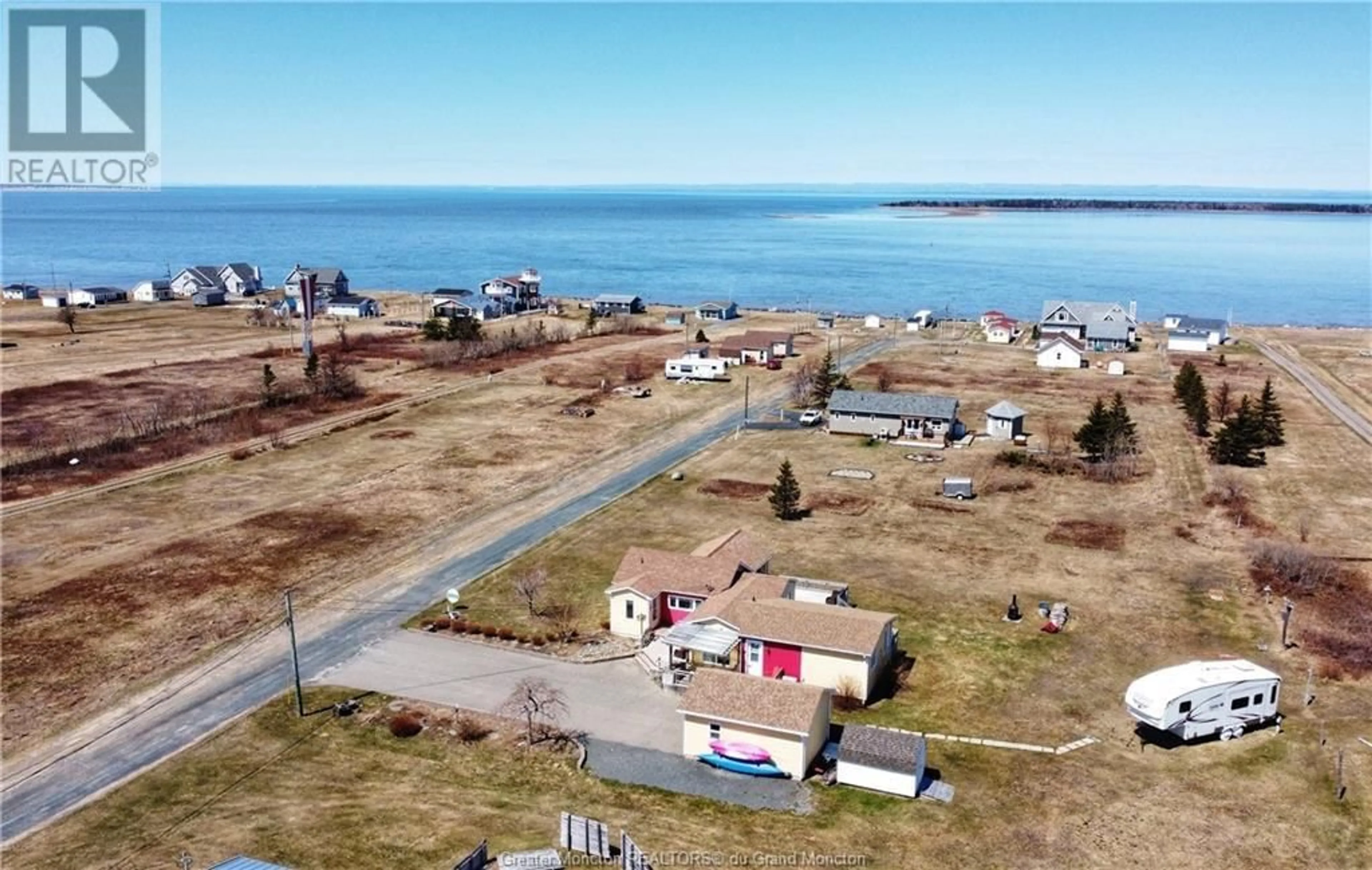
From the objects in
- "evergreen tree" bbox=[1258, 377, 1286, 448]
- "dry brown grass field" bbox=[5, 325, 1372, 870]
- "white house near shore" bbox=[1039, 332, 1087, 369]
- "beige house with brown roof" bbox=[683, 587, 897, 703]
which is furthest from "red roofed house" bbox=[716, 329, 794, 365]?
"beige house with brown roof" bbox=[683, 587, 897, 703]

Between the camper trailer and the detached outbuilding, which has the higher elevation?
the detached outbuilding

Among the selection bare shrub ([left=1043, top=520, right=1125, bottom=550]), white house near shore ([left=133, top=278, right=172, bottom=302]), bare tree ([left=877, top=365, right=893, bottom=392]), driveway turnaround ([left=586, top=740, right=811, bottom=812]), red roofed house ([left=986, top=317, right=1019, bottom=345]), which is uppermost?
white house near shore ([left=133, top=278, right=172, bottom=302])

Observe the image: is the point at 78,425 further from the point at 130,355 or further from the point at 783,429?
the point at 783,429

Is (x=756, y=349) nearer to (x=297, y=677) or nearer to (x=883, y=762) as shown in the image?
(x=297, y=677)

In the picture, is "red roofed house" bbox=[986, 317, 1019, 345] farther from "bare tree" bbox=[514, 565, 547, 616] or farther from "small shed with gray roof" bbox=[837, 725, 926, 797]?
"small shed with gray roof" bbox=[837, 725, 926, 797]

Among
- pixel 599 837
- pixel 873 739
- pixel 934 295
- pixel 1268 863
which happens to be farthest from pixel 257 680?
pixel 934 295

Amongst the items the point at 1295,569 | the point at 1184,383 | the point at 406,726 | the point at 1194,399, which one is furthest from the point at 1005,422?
the point at 406,726

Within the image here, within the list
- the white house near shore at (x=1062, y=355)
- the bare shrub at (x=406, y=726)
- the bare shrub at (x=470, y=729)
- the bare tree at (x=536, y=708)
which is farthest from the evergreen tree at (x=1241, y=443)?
the bare shrub at (x=406, y=726)

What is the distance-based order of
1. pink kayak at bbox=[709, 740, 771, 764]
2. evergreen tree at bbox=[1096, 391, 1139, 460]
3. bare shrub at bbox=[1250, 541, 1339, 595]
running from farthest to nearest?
1. evergreen tree at bbox=[1096, 391, 1139, 460]
2. bare shrub at bbox=[1250, 541, 1339, 595]
3. pink kayak at bbox=[709, 740, 771, 764]
